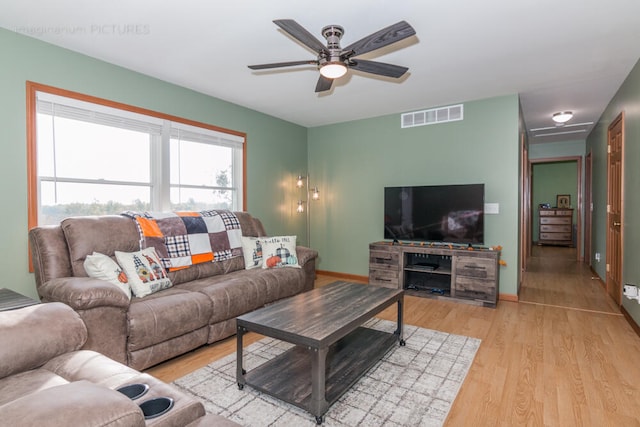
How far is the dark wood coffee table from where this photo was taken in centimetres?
187

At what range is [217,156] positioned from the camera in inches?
173

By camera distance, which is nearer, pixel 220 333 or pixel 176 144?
pixel 220 333

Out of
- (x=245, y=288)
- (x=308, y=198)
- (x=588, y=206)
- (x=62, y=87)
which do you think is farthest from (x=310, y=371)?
(x=588, y=206)

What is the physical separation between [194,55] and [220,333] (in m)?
2.47

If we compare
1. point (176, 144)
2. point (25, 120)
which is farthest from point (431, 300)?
point (25, 120)

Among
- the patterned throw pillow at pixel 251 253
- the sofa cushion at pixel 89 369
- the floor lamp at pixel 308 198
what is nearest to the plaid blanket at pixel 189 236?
the patterned throw pillow at pixel 251 253

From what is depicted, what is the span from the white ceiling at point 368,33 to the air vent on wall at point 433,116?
0.73 ft

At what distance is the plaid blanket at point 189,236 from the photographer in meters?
3.11

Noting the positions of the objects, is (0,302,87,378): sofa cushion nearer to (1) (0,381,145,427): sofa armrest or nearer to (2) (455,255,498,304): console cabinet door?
(1) (0,381,145,427): sofa armrest

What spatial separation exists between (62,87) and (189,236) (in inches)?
66.0

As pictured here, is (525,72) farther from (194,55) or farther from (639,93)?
(194,55)

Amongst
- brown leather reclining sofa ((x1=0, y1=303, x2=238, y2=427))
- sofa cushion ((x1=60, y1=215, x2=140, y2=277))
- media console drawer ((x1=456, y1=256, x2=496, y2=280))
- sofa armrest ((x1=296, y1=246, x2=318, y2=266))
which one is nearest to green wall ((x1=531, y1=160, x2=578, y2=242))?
media console drawer ((x1=456, y1=256, x2=496, y2=280))

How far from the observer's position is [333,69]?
7.91 feet

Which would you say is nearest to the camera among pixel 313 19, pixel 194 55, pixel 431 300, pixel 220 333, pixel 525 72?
pixel 313 19
